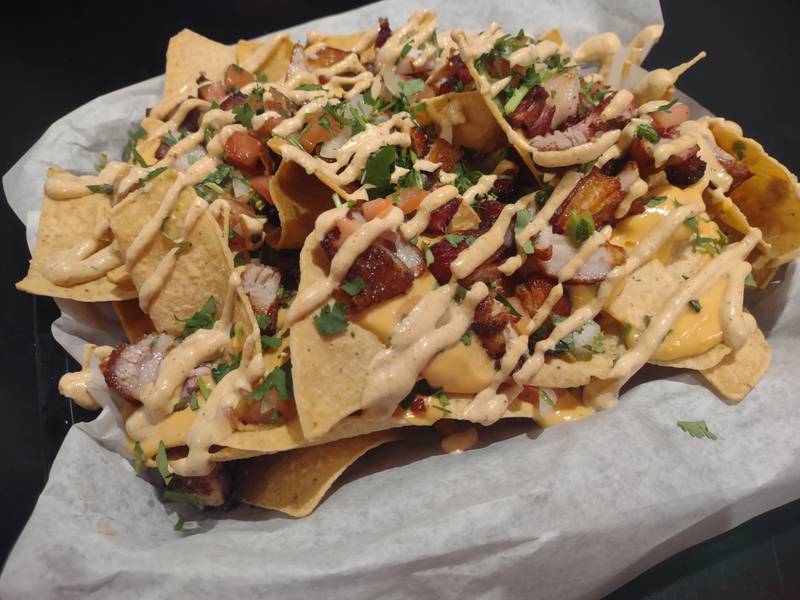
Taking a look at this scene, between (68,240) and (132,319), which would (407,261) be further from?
Result: (68,240)

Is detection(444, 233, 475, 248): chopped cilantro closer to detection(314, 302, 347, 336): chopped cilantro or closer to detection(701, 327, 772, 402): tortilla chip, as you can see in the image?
detection(314, 302, 347, 336): chopped cilantro

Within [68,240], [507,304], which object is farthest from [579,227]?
[68,240]

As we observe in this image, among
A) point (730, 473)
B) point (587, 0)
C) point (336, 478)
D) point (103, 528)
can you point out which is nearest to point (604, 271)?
point (730, 473)

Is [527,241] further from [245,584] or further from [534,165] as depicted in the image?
[245,584]

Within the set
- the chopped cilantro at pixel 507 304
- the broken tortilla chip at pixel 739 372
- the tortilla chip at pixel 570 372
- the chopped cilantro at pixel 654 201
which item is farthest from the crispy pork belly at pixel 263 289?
the broken tortilla chip at pixel 739 372

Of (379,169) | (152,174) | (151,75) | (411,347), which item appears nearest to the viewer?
(411,347)

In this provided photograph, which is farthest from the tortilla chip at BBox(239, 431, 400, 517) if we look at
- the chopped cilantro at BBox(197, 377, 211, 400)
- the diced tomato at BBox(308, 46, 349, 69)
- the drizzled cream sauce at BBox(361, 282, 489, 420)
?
the diced tomato at BBox(308, 46, 349, 69)
